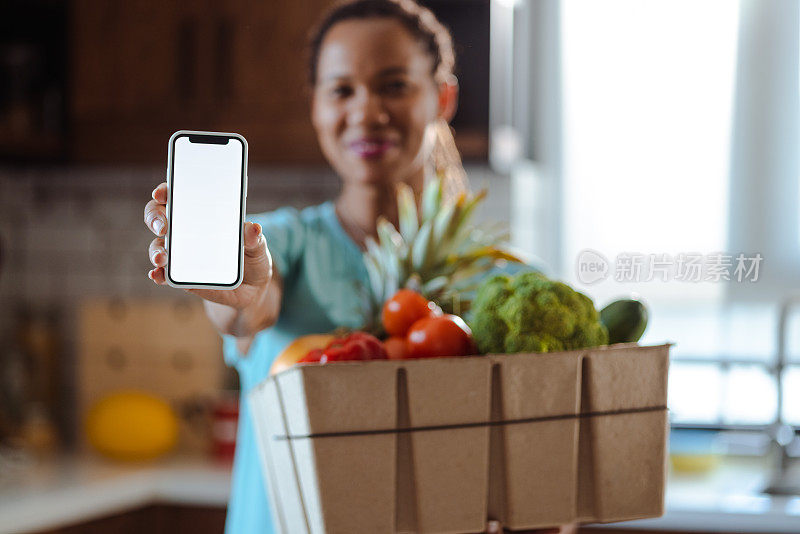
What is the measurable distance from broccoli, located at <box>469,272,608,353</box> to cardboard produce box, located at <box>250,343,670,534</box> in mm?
38

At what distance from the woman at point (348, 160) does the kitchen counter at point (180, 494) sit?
62 cm

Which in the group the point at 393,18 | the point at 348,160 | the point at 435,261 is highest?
the point at 393,18

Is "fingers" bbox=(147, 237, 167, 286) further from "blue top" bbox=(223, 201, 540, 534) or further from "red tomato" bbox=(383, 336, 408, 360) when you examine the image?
"blue top" bbox=(223, 201, 540, 534)

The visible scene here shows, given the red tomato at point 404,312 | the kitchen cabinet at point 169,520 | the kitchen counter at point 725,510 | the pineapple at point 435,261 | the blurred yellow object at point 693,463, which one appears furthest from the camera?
the blurred yellow object at point 693,463

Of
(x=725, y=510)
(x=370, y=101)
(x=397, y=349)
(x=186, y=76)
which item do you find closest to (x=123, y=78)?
(x=186, y=76)

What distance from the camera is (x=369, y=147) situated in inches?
45.8

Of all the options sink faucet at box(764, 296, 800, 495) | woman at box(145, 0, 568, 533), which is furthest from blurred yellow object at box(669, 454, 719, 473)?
woman at box(145, 0, 568, 533)

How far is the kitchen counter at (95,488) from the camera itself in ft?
5.79

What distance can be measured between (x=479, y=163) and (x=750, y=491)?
87 centimetres

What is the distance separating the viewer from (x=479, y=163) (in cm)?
215

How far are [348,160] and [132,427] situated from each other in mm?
1275

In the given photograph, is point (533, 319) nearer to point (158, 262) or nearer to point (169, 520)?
point (158, 262)

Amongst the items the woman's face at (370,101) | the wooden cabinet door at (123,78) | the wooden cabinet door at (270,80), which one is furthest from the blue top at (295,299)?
the wooden cabinet door at (123,78)

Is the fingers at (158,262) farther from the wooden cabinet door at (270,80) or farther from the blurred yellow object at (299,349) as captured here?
the wooden cabinet door at (270,80)
